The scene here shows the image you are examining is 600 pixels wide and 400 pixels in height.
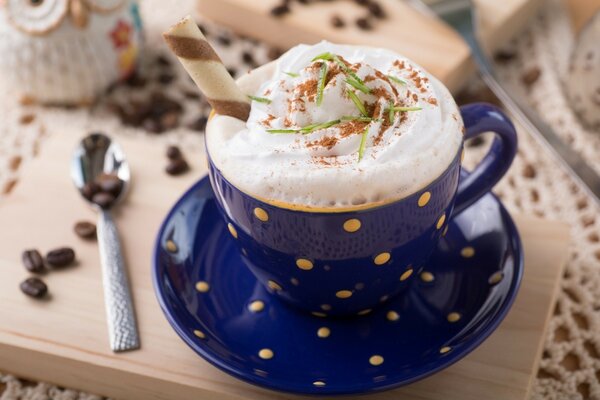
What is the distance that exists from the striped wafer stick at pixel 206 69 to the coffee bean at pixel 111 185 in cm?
41

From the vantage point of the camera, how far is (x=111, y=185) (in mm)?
1345

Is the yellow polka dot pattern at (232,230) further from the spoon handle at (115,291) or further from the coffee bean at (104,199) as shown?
the coffee bean at (104,199)

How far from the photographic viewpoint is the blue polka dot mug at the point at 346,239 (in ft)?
2.99

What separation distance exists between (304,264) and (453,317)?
24 centimetres

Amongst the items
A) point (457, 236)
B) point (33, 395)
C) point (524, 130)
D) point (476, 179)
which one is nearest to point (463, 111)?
point (476, 179)

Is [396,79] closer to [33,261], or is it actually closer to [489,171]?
[489,171]

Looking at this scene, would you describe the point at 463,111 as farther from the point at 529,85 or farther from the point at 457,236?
the point at 529,85

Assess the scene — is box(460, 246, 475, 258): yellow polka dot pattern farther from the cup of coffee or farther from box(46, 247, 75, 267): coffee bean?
box(46, 247, 75, 267): coffee bean

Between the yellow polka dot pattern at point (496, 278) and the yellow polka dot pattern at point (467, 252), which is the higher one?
the yellow polka dot pattern at point (496, 278)

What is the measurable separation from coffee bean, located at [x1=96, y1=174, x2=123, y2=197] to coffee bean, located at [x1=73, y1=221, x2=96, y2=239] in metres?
0.07

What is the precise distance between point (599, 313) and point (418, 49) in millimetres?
737

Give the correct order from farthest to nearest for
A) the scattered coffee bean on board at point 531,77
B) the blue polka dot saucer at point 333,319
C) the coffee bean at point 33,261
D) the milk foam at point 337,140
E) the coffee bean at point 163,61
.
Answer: the coffee bean at point 163,61 < the scattered coffee bean on board at point 531,77 < the coffee bean at point 33,261 < the blue polka dot saucer at point 333,319 < the milk foam at point 337,140

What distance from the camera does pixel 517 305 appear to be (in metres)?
1.15

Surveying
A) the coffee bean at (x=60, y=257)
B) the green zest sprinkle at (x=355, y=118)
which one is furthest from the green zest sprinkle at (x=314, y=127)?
the coffee bean at (x=60, y=257)
